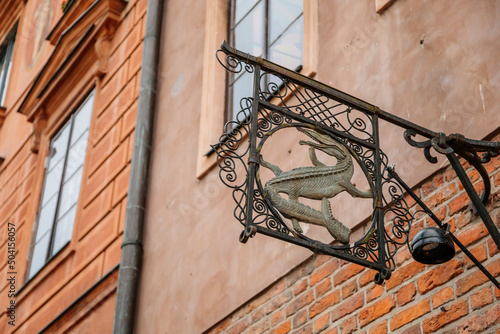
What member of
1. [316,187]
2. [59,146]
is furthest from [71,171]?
[316,187]

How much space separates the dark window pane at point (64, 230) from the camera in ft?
29.7

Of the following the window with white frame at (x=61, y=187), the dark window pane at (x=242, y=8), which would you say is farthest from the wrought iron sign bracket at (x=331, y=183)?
the window with white frame at (x=61, y=187)

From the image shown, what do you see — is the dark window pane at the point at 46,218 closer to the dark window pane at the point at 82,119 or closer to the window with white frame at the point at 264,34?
the dark window pane at the point at 82,119

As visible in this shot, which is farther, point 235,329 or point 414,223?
point 235,329

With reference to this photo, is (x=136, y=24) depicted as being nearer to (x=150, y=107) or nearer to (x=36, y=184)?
(x=150, y=107)

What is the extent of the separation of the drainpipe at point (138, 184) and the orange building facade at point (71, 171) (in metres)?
0.25

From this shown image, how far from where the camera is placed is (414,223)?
4.91m

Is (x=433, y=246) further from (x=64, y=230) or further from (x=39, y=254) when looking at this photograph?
(x=39, y=254)

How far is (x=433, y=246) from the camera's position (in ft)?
13.7

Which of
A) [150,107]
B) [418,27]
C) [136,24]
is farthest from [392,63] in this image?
[136,24]

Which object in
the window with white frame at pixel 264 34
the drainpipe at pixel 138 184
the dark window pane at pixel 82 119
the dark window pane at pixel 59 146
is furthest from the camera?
the dark window pane at pixel 59 146

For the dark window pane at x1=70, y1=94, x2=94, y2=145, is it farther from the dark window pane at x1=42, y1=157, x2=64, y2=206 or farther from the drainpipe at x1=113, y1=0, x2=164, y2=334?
the drainpipe at x1=113, y1=0, x2=164, y2=334

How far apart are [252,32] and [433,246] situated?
385 centimetres

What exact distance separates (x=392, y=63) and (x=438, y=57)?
386mm
